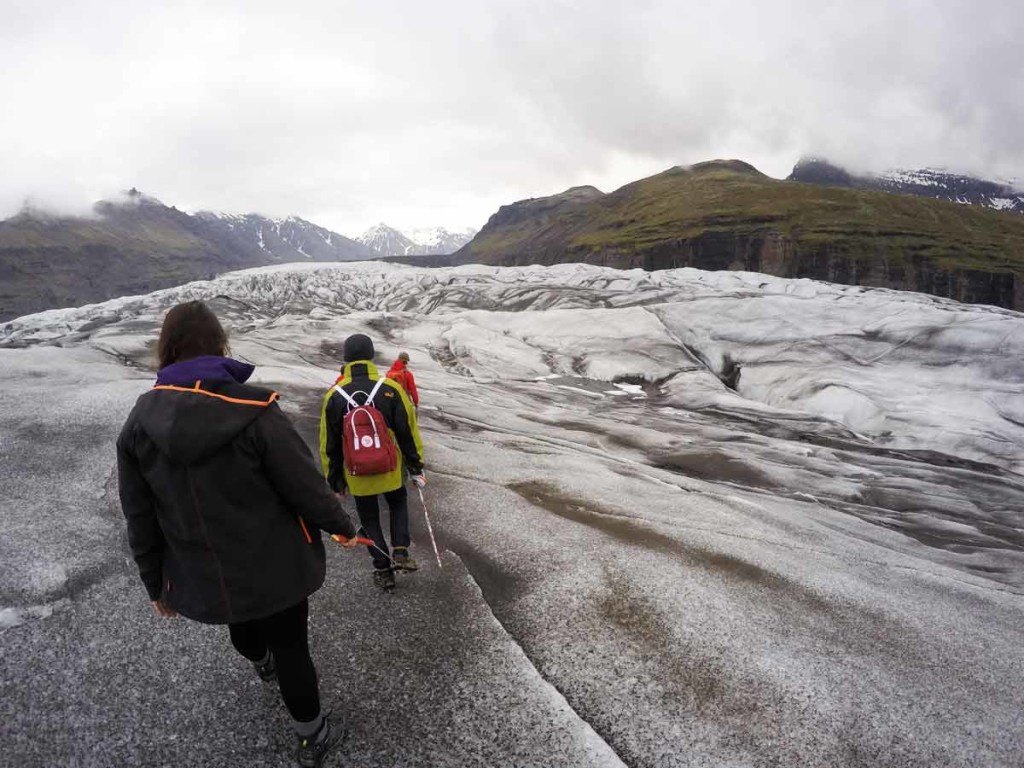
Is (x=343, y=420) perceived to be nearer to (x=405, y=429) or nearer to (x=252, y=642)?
(x=405, y=429)

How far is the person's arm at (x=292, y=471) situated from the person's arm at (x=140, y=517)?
0.87 metres

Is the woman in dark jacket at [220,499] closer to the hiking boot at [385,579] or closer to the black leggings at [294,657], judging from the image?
the black leggings at [294,657]

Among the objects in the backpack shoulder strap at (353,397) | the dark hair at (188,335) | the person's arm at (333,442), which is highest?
the dark hair at (188,335)

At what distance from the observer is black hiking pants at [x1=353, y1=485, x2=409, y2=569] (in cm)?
680

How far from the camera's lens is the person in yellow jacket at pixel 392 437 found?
6598 mm

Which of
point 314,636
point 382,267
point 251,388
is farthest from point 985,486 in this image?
point 382,267

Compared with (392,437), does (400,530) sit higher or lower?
lower

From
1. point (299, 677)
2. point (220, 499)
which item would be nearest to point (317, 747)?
point (299, 677)

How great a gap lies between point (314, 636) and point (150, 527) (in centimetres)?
281

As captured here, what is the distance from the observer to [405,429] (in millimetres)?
6852

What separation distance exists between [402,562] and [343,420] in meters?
2.09

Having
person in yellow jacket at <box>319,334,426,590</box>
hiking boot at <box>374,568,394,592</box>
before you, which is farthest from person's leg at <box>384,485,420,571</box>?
hiking boot at <box>374,568,394,592</box>

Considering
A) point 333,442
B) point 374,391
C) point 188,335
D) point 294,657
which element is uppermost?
point 188,335

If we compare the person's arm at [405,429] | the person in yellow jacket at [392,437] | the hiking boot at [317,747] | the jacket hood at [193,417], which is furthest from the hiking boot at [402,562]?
the jacket hood at [193,417]
